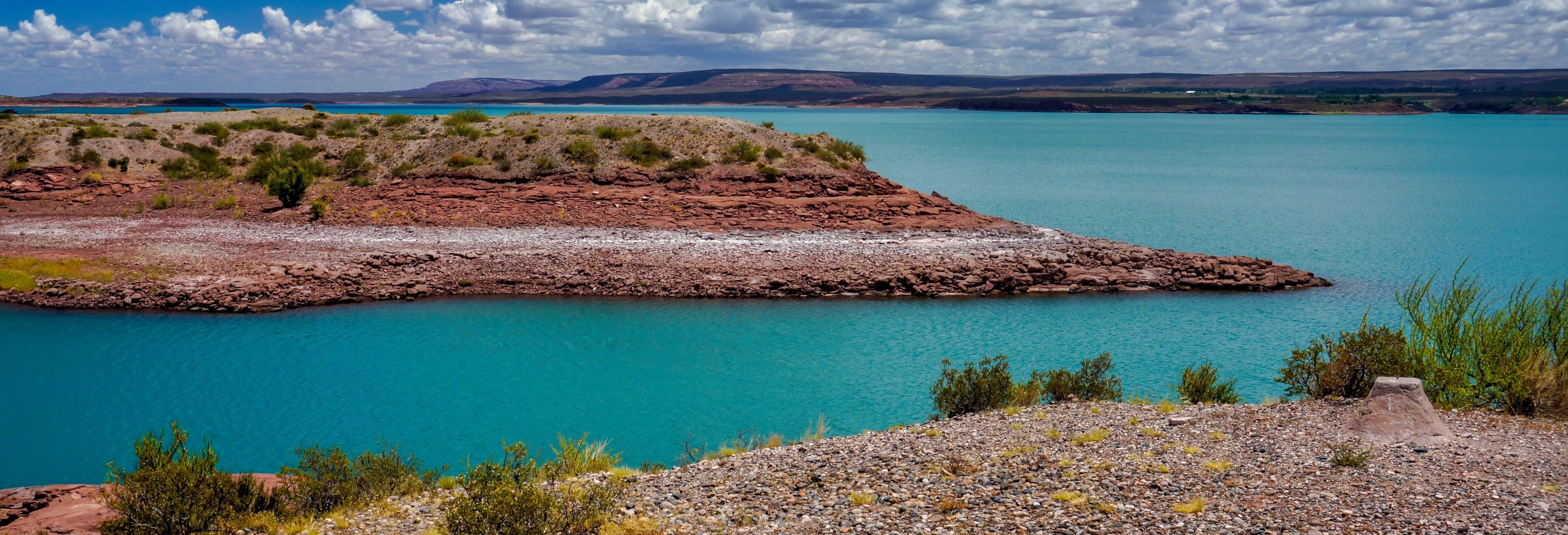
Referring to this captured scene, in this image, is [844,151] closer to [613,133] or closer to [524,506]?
[613,133]

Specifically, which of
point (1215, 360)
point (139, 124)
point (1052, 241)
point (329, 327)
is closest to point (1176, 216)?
point (1052, 241)

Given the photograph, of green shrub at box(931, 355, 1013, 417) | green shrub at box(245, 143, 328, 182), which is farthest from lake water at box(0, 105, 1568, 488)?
green shrub at box(245, 143, 328, 182)

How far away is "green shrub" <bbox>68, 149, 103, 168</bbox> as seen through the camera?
126ft

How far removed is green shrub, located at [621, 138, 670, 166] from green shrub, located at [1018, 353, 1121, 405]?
26900 millimetres

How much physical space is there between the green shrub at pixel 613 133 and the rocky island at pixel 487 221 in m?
0.16

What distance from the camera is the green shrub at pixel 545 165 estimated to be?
3922 cm

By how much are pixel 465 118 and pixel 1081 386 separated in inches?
1524

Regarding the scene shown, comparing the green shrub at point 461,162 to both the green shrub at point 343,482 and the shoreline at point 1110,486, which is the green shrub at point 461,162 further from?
the green shrub at point 343,482

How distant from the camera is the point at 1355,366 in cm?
1339

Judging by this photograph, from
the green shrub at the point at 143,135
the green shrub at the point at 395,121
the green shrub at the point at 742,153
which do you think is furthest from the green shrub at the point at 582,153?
the green shrub at the point at 143,135

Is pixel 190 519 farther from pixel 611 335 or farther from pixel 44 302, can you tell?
pixel 44 302

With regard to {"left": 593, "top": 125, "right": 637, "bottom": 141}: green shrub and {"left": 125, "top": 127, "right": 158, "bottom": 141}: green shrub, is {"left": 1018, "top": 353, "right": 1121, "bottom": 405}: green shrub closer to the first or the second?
{"left": 593, "top": 125, "right": 637, "bottom": 141}: green shrub

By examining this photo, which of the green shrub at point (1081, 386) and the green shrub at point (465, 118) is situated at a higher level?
the green shrub at point (465, 118)

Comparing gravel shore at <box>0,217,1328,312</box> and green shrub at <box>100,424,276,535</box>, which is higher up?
green shrub at <box>100,424,276,535</box>
